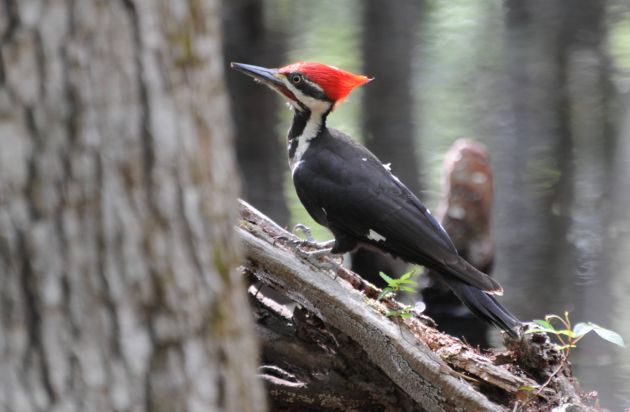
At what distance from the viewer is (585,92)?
31.7 ft

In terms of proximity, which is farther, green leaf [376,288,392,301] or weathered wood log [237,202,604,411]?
green leaf [376,288,392,301]

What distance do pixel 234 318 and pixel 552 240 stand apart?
240 inches

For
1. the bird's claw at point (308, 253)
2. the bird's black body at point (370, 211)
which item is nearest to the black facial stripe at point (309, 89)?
the bird's black body at point (370, 211)

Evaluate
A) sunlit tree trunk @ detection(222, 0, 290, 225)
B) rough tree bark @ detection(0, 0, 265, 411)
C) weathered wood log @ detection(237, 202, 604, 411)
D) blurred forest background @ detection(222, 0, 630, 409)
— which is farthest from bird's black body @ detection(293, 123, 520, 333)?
sunlit tree trunk @ detection(222, 0, 290, 225)

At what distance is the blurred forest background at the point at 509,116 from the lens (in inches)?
272

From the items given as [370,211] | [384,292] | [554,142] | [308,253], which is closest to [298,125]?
[370,211]

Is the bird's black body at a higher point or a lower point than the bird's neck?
lower

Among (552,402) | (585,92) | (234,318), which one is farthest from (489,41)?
(234,318)

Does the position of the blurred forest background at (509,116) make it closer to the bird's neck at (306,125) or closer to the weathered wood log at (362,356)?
the weathered wood log at (362,356)

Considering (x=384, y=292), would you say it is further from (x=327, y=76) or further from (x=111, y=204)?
(x=111, y=204)

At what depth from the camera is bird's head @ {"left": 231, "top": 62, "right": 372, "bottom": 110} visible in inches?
157

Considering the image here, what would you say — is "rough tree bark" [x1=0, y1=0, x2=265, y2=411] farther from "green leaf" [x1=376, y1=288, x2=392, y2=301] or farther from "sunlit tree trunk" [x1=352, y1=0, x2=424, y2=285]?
"sunlit tree trunk" [x1=352, y1=0, x2=424, y2=285]

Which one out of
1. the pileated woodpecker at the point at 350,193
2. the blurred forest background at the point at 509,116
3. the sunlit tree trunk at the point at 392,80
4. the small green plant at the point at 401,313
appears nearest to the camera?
the small green plant at the point at 401,313

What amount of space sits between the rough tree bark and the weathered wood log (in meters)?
1.55
